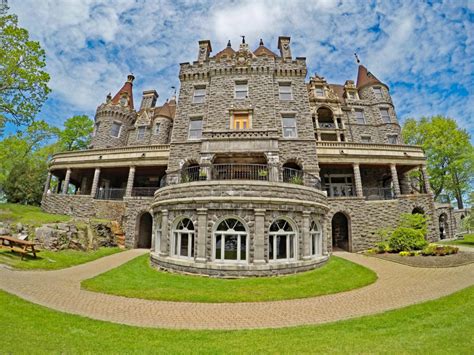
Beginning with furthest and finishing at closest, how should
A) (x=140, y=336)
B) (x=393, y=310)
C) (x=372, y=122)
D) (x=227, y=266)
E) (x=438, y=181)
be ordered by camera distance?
(x=438, y=181) → (x=372, y=122) → (x=227, y=266) → (x=393, y=310) → (x=140, y=336)

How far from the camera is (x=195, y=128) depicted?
70.5 feet

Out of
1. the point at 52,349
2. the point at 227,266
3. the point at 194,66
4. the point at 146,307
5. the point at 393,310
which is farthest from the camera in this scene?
the point at 194,66

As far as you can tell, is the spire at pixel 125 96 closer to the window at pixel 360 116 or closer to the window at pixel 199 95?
the window at pixel 199 95

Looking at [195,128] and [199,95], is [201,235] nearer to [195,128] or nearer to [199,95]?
[195,128]

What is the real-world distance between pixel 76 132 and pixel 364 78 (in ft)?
138

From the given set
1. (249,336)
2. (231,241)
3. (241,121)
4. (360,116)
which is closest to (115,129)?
(241,121)

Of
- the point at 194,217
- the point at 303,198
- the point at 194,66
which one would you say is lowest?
the point at 194,217

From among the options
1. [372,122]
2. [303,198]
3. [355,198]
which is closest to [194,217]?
[303,198]

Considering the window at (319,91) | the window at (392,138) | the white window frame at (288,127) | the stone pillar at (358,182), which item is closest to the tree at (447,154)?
the window at (392,138)

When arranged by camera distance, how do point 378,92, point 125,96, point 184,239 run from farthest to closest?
point 125,96 → point 378,92 → point 184,239

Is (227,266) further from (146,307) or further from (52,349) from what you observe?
(52,349)

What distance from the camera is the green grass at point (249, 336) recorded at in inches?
173

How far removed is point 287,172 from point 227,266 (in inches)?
457

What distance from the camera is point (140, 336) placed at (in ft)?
16.7
